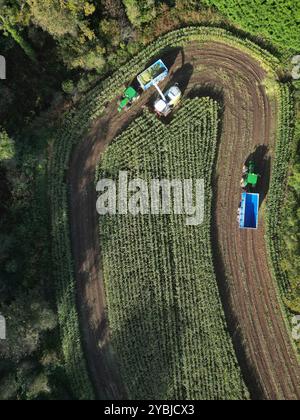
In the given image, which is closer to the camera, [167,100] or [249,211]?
[249,211]

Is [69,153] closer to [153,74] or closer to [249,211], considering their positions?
[153,74]

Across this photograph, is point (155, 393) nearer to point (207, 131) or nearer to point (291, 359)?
point (291, 359)

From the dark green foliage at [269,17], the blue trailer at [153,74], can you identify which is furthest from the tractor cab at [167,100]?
the dark green foliage at [269,17]

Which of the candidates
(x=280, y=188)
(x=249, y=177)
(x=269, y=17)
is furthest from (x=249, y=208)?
(x=269, y=17)

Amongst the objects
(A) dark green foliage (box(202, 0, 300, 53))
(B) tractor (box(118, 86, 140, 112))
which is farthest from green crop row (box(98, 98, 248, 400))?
(A) dark green foliage (box(202, 0, 300, 53))

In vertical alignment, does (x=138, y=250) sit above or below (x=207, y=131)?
below

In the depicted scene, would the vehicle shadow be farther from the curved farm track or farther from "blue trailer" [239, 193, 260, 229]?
"blue trailer" [239, 193, 260, 229]

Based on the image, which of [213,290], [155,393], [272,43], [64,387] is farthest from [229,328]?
[272,43]
